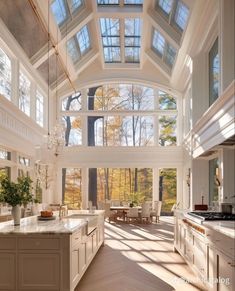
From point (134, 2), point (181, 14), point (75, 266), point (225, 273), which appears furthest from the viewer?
point (134, 2)

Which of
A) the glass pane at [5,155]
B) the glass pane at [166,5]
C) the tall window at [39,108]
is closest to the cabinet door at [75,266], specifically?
the glass pane at [5,155]

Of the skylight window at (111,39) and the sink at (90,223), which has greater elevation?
the skylight window at (111,39)

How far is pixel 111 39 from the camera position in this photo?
13461mm

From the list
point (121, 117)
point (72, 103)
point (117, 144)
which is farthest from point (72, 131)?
point (121, 117)

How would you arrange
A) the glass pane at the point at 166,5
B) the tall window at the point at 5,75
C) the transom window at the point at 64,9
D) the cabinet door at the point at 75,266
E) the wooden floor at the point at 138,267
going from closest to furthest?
the cabinet door at the point at 75,266 → the wooden floor at the point at 138,267 → the tall window at the point at 5,75 → the glass pane at the point at 166,5 → the transom window at the point at 64,9

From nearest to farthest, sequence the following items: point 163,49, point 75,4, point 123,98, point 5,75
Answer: point 5,75, point 75,4, point 163,49, point 123,98

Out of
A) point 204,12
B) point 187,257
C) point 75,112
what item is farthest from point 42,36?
point 187,257

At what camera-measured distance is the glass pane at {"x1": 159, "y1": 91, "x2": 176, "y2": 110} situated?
15962mm

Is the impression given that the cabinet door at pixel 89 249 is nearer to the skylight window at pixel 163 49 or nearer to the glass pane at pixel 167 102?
the skylight window at pixel 163 49

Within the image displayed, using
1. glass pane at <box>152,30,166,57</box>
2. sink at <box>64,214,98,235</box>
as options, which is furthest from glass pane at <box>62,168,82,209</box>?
sink at <box>64,214,98,235</box>

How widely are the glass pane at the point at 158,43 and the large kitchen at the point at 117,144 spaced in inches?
2.2

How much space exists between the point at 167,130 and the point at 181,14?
706 cm

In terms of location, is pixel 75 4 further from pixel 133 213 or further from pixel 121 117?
pixel 133 213

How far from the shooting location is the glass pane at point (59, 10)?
9720 millimetres
